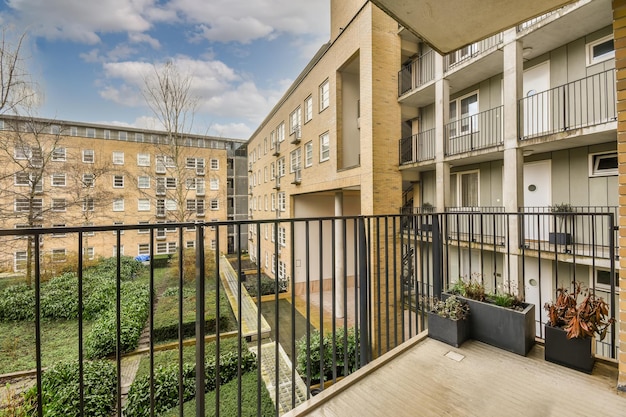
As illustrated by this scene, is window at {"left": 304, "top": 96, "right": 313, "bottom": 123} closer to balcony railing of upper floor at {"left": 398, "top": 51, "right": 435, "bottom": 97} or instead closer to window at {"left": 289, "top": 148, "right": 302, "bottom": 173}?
window at {"left": 289, "top": 148, "right": 302, "bottom": 173}

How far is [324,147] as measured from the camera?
1167 cm

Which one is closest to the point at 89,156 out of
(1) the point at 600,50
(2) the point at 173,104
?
(2) the point at 173,104

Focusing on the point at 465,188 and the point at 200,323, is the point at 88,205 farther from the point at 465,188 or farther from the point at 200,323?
the point at 465,188

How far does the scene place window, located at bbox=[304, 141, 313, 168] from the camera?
1287cm

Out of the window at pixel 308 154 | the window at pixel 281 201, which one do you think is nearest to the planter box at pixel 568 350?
the window at pixel 308 154

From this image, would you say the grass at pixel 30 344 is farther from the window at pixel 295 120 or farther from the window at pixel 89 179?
the window at pixel 295 120

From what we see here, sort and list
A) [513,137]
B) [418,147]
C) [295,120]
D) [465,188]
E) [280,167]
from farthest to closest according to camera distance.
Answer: [280,167] < [295,120] < [418,147] < [465,188] < [513,137]

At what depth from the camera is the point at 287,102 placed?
16.1 meters

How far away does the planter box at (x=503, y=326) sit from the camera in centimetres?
221

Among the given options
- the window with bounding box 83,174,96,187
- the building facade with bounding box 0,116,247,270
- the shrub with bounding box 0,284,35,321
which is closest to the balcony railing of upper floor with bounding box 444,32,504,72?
the building facade with bounding box 0,116,247,270

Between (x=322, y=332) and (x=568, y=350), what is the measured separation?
6.16 ft

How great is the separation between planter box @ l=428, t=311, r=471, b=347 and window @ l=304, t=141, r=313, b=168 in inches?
425

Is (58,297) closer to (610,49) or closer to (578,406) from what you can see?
(578,406)

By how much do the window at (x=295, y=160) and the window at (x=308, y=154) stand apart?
0.82m
